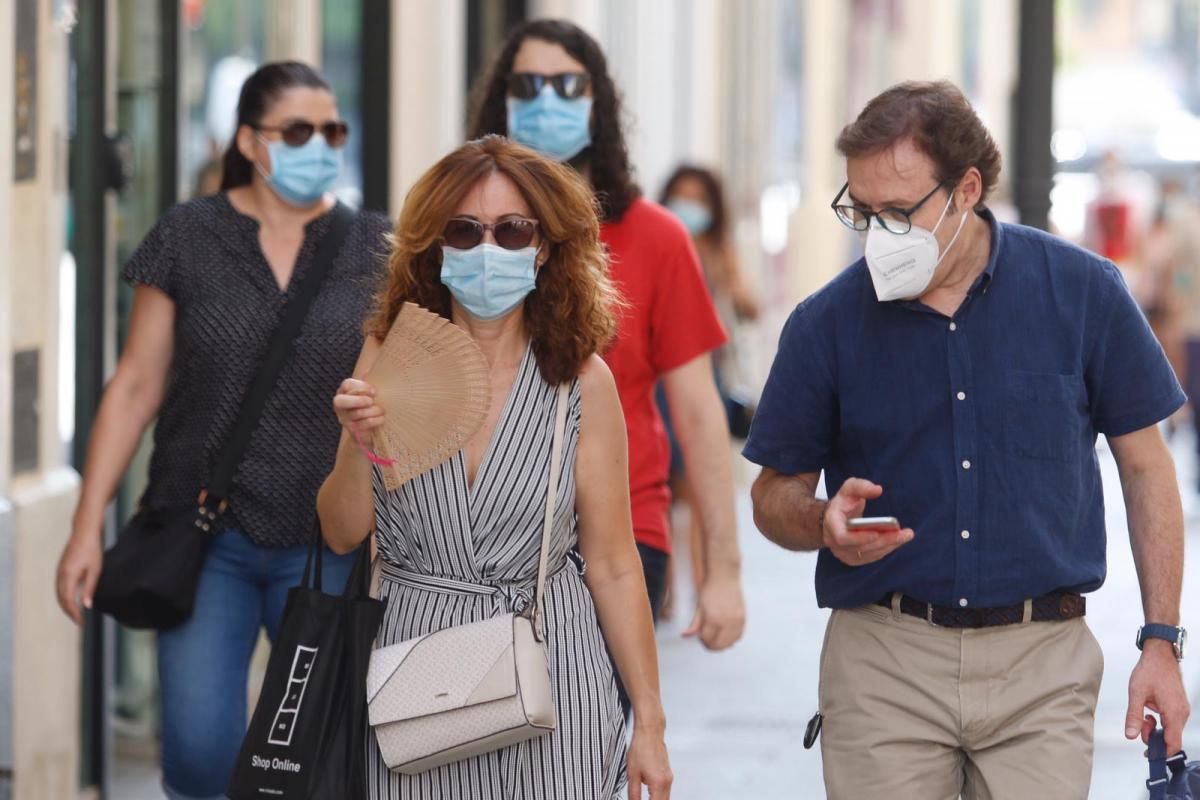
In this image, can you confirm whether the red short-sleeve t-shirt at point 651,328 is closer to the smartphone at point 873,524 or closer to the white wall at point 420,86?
the smartphone at point 873,524

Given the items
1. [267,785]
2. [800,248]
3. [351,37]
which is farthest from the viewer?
[800,248]

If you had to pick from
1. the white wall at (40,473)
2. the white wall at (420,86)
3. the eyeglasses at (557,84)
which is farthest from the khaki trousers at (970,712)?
the white wall at (420,86)

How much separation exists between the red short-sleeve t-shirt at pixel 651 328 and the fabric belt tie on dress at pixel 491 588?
1.11 meters

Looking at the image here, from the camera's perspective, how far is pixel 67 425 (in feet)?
21.4

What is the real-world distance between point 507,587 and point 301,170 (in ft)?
4.94

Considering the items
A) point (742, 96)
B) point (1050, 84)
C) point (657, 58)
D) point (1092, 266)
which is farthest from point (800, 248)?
point (1092, 266)

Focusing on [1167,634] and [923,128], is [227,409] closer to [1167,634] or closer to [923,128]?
[923,128]

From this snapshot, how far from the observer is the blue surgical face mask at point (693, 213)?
10484 millimetres

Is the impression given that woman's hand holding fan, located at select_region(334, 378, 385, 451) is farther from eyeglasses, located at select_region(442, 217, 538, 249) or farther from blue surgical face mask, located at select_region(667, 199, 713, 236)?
blue surgical face mask, located at select_region(667, 199, 713, 236)

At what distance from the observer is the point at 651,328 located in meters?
4.99

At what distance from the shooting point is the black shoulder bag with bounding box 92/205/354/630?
182 inches

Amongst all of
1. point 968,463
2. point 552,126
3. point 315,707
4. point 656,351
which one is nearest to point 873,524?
point 968,463

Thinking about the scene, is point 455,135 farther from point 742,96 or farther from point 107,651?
point 742,96

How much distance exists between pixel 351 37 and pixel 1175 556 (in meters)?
6.05
